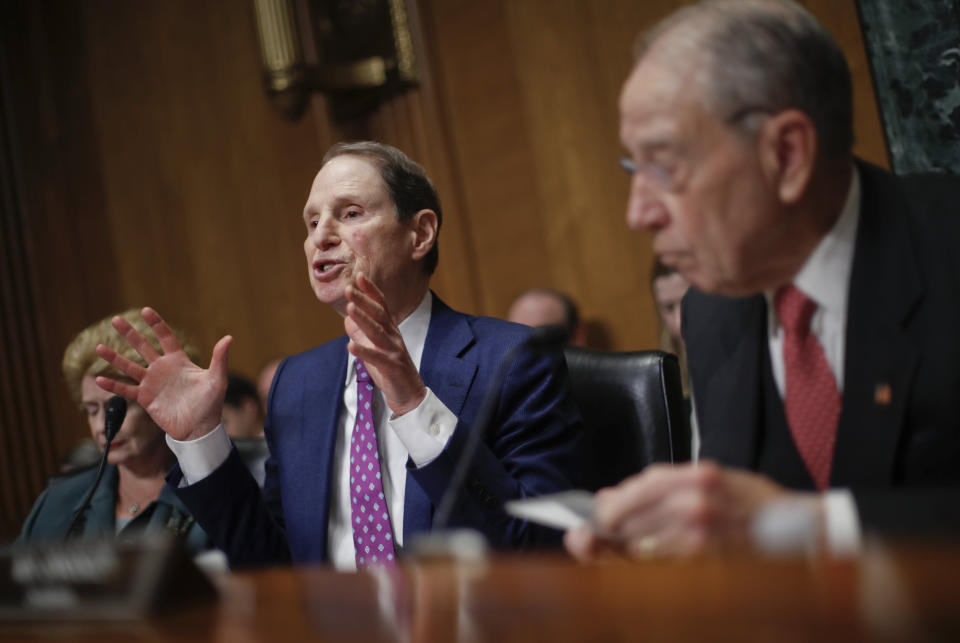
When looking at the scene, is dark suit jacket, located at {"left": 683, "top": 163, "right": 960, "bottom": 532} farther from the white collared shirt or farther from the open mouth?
the open mouth

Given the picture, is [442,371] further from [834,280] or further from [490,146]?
[490,146]

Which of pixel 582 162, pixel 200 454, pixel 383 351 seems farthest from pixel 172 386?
pixel 582 162

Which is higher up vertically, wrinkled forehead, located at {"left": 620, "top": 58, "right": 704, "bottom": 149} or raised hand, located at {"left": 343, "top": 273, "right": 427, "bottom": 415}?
wrinkled forehead, located at {"left": 620, "top": 58, "right": 704, "bottom": 149}

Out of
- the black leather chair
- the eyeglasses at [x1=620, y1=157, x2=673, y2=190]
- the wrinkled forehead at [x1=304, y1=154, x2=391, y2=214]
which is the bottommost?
the black leather chair

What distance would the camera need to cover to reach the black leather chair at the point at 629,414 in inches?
80.5

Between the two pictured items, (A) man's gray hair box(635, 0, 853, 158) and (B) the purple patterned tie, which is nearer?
(A) man's gray hair box(635, 0, 853, 158)

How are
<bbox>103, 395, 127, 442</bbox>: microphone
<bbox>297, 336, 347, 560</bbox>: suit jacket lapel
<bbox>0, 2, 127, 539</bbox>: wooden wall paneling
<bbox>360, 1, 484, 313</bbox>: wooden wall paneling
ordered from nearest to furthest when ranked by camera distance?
<bbox>297, 336, 347, 560</bbox>: suit jacket lapel
<bbox>103, 395, 127, 442</bbox>: microphone
<bbox>360, 1, 484, 313</bbox>: wooden wall paneling
<bbox>0, 2, 127, 539</bbox>: wooden wall paneling

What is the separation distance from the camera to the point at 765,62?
1195mm

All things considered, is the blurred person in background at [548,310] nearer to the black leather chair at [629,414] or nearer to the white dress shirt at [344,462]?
the black leather chair at [629,414]

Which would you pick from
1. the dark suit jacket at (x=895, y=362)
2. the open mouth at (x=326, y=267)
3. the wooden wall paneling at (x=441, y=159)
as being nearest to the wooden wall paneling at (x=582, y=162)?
the wooden wall paneling at (x=441, y=159)

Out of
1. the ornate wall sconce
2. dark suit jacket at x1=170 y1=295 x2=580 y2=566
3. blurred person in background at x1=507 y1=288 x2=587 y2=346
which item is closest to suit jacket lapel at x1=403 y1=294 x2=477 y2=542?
dark suit jacket at x1=170 y1=295 x2=580 y2=566

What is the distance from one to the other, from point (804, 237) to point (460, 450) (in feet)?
2.46

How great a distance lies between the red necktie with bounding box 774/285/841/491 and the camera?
4.17ft

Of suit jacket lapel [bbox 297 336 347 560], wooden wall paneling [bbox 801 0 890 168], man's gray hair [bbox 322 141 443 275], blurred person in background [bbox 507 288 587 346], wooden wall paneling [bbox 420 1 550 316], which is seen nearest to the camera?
suit jacket lapel [bbox 297 336 347 560]
